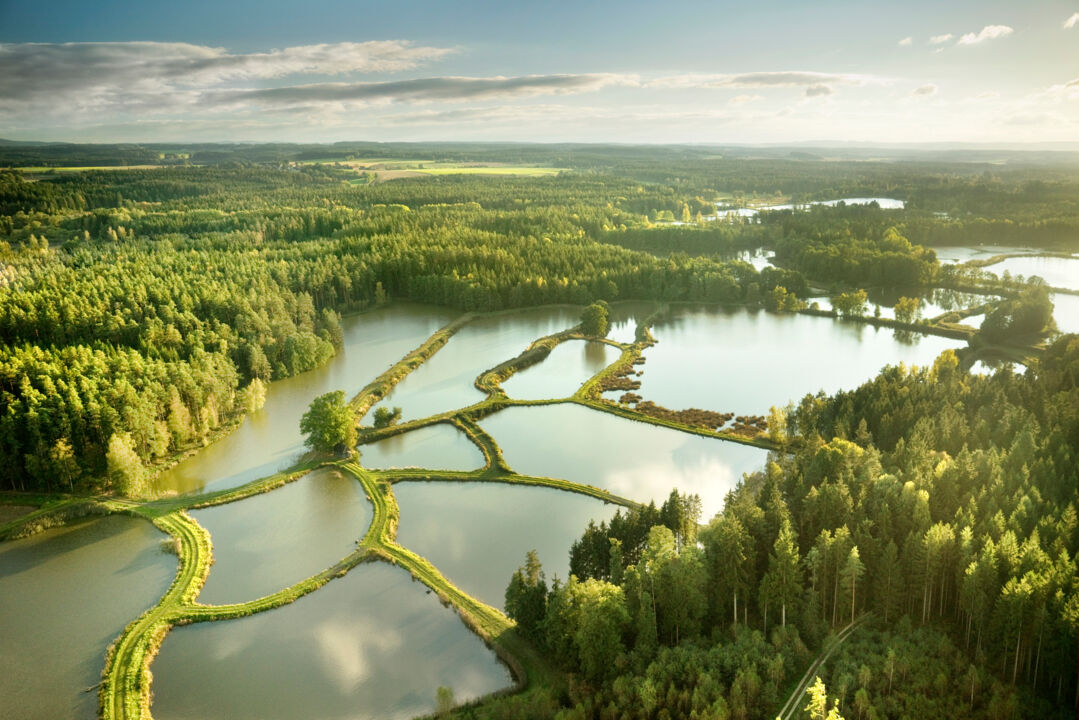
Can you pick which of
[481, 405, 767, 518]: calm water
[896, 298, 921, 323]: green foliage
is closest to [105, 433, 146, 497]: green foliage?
[481, 405, 767, 518]: calm water

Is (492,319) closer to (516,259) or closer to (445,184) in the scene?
(516,259)

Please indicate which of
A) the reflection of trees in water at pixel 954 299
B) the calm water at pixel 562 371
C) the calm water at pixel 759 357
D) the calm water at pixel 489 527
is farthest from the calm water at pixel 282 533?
the reflection of trees in water at pixel 954 299

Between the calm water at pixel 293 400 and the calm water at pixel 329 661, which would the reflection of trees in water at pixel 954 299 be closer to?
the calm water at pixel 293 400

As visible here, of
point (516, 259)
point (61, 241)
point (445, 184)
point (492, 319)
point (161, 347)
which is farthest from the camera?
point (445, 184)

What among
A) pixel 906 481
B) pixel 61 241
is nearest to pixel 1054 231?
pixel 906 481

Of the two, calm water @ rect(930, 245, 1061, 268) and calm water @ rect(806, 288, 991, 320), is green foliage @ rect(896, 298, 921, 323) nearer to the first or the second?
calm water @ rect(806, 288, 991, 320)

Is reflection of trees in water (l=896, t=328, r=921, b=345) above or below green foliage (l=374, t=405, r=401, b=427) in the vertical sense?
above
